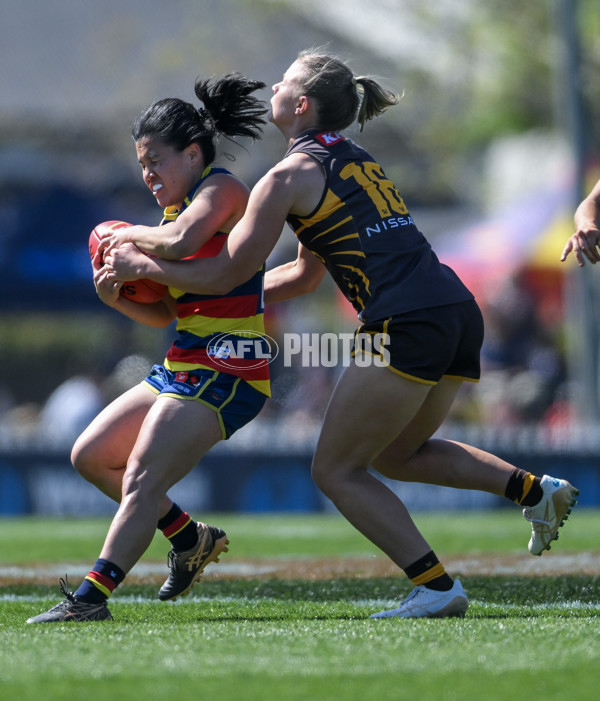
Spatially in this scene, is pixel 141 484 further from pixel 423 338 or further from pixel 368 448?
pixel 423 338

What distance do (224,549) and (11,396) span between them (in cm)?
2030

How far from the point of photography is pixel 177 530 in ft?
16.2

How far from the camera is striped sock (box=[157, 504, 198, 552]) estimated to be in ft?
16.1

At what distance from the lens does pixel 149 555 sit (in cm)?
827

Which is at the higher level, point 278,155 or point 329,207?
point 278,155

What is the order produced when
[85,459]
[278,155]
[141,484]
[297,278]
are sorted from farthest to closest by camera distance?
1. [278,155]
2. [297,278]
3. [85,459]
4. [141,484]

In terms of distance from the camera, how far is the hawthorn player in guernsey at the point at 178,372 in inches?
178

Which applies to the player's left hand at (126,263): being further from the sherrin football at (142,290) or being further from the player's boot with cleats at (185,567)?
the player's boot with cleats at (185,567)

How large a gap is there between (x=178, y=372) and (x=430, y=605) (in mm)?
1279

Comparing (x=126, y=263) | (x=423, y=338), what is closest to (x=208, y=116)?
(x=126, y=263)

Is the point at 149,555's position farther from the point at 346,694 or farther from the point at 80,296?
the point at 80,296

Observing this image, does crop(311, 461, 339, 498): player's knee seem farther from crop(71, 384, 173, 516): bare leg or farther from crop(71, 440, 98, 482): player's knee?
crop(71, 440, 98, 482): player's knee

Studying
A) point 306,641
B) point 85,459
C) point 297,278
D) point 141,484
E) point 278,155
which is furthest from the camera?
point 278,155

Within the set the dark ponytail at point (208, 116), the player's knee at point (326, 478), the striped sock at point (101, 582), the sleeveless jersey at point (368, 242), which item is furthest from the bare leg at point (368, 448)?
the dark ponytail at point (208, 116)
